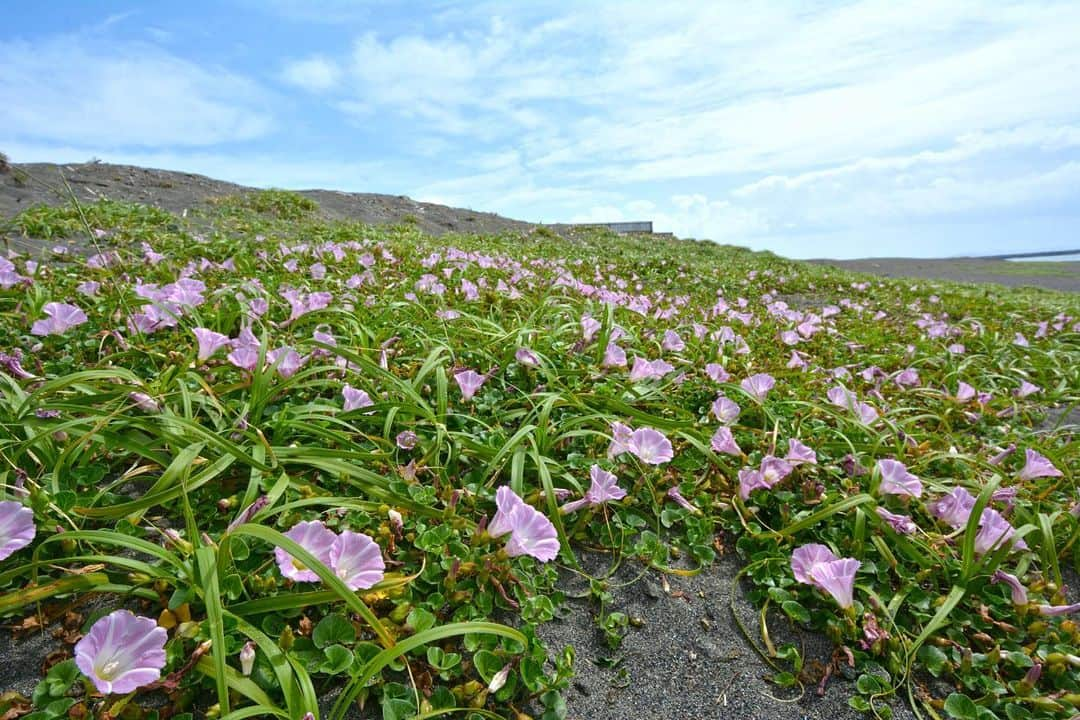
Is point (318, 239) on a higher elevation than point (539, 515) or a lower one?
higher

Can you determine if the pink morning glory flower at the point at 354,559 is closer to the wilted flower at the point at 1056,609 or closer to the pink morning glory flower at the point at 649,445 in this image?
the pink morning glory flower at the point at 649,445

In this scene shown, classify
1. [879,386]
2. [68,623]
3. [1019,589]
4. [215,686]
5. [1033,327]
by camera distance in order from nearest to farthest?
[215,686], [68,623], [1019,589], [879,386], [1033,327]

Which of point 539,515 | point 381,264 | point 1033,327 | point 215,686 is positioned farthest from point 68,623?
point 1033,327

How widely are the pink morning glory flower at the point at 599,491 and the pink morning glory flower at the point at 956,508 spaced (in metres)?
1.20

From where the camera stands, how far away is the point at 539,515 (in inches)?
62.4

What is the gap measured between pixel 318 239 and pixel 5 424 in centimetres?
512

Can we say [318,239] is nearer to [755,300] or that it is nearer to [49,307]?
[49,307]

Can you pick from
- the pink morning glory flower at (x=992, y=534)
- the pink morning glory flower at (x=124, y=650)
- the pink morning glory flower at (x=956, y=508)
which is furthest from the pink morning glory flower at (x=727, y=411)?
the pink morning glory flower at (x=124, y=650)

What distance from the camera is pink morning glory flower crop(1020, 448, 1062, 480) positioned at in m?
2.30

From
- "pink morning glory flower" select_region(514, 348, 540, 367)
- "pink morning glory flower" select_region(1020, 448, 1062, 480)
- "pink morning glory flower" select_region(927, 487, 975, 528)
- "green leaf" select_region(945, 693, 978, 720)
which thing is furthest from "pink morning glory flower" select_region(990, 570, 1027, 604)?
"pink morning glory flower" select_region(514, 348, 540, 367)

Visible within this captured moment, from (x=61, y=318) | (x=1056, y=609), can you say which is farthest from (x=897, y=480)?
(x=61, y=318)

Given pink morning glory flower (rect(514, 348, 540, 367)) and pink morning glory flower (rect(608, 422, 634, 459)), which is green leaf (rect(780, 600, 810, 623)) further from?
pink morning glory flower (rect(514, 348, 540, 367))

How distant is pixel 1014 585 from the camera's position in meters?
1.75

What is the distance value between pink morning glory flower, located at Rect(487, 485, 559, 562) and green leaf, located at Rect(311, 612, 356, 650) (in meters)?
0.46
